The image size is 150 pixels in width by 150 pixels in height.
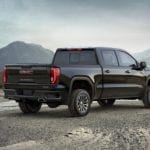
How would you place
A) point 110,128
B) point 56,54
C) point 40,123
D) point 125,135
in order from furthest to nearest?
point 56,54
point 40,123
point 110,128
point 125,135

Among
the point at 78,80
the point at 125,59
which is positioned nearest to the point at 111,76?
the point at 125,59

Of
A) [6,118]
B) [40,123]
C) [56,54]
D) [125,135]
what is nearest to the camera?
[125,135]

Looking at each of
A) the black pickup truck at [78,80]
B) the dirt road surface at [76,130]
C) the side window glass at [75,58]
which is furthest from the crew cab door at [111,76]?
the side window glass at [75,58]

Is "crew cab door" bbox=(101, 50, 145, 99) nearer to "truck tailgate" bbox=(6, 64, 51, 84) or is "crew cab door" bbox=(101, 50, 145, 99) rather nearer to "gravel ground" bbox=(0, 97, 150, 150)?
"gravel ground" bbox=(0, 97, 150, 150)

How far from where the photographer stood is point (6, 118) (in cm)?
1494

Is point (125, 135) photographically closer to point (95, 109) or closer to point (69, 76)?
point (69, 76)

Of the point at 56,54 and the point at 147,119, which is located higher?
the point at 56,54

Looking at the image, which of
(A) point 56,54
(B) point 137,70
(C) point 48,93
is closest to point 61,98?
(C) point 48,93

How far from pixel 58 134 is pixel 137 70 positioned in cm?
658

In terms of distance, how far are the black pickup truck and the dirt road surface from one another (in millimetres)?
448

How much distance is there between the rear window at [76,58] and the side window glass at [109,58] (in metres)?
0.37

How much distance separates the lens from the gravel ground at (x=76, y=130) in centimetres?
1048

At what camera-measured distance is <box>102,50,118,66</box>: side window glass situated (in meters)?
16.8

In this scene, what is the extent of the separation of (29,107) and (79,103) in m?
1.80
